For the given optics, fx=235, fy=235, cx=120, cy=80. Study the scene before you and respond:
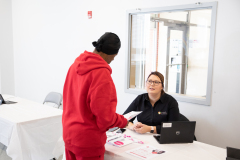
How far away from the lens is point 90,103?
4.59 feet

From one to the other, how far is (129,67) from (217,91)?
53.2 inches

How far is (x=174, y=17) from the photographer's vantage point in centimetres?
308

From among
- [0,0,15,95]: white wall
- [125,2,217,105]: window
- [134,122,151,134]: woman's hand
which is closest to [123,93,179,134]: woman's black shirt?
[134,122,151,134]: woman's hand

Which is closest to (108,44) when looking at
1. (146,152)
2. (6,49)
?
(146,152)

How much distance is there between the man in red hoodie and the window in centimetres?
164

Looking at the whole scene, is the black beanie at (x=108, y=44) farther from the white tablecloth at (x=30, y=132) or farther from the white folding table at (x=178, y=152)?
the white tablecloth at (x=30, y=132)

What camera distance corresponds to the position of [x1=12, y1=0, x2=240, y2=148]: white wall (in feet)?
8.56

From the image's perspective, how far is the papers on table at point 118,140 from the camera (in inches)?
73.3

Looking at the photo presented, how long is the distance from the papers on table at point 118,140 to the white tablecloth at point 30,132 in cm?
96

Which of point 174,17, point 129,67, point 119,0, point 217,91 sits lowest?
point 217,91

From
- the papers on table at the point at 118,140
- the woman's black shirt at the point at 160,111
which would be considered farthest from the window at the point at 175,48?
the papers on table at the point at 118,140

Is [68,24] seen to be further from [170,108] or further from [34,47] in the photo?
[170,108]

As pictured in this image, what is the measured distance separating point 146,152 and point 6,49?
5.07 meters

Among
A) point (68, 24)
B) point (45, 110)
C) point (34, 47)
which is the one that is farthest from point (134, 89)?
point (34, 47)
